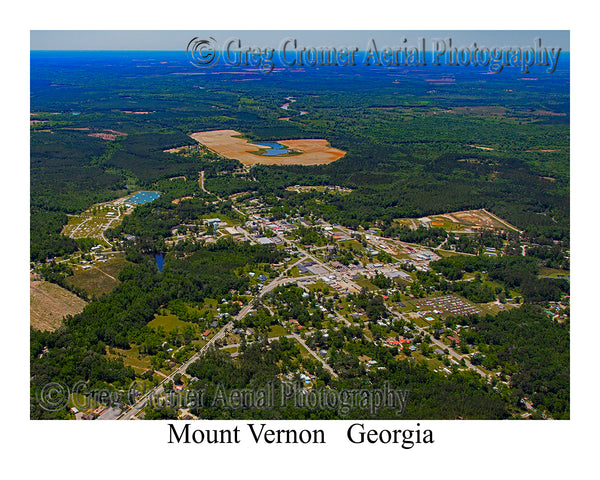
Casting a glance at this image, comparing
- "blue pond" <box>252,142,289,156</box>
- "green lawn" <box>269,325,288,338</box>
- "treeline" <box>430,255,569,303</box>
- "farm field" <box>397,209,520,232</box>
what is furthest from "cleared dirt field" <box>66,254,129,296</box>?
"blue pond" <box>252,142,289,156</box>

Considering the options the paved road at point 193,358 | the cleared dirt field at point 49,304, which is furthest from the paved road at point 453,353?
the cleared dirt field at point 49,304

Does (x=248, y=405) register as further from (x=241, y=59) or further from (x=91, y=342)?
(x=241, y=59)

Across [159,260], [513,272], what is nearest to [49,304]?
[159,260]

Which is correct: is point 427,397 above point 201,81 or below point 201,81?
below

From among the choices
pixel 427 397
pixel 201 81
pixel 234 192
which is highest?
pixel 201 81

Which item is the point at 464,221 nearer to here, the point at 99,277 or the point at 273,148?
the point at 99,277

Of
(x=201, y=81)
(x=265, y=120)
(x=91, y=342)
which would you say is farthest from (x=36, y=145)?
(x=201, y=81)

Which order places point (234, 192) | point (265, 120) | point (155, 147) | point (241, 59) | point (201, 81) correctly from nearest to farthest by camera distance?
1. point (241, 59)
2. point (234, 192)
3. point (155, 147)
4. point (265, 120)
5. point (201, 81)
